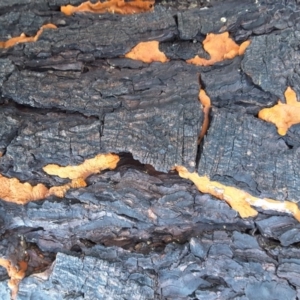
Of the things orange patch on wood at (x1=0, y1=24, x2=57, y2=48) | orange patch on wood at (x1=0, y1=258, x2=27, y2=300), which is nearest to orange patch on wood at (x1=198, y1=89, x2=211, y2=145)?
orange patch on wood at (x1=0, y1=24, x2=57, y2=48)

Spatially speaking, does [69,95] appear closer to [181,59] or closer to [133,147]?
[133,147]

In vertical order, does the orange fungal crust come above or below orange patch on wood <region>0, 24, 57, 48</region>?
below

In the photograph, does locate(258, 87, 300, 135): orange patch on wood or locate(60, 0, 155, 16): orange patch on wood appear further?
locate(60, 0, 155, 16): orange patch on wood

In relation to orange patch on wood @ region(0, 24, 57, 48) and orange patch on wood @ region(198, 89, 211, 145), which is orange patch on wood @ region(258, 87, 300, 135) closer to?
orange patch on wood @ region(198, 89, 211, 145)

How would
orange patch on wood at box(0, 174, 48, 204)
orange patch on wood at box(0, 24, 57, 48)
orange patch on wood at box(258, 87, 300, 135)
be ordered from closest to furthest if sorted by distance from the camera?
1. orange patch on wood at box(258, 87, 300, 135)
2. orange patch on wood at box(0, 174, 48, 204)
3. orange patch on wood at box(0, 24, 57, 48)

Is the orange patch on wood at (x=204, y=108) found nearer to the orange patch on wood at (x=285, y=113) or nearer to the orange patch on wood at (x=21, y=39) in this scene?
the orange patch on wood at (x=285, y=113)

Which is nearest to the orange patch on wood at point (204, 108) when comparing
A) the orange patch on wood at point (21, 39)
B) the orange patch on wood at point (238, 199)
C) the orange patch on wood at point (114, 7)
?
the orange patch on wood at point (238, 199)
